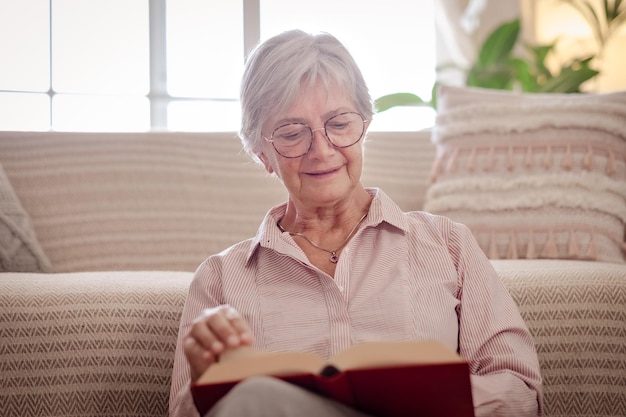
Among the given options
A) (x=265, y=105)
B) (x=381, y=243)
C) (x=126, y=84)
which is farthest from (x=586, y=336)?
(x=126, y=84)

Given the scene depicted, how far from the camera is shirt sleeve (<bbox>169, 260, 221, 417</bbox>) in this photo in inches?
44.4

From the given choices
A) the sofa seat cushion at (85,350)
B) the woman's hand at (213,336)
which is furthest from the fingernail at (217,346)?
the sofa seat cushion at (85,350)

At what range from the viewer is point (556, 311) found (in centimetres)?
138

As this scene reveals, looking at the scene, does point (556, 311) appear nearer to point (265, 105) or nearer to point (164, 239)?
point (265, 105)

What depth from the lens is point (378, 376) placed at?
0.76m

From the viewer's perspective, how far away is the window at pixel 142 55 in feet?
12.6

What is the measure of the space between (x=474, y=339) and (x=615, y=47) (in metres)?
2.68

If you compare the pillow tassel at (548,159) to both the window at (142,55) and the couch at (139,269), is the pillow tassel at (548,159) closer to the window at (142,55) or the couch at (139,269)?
the couch at (139,269)

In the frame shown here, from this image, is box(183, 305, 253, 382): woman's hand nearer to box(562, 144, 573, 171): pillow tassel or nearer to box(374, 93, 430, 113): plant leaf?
box(562, 144, 573, 171): pillow tassel

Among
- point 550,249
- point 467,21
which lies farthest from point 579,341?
point 467,21

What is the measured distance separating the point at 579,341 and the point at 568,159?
62 cm

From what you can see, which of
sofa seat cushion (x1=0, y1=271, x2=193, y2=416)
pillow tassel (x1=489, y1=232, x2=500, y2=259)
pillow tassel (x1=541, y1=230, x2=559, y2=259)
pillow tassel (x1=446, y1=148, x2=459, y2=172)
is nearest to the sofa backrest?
pillow tassel (x1=446, y1=148, x2=459, y2=172)

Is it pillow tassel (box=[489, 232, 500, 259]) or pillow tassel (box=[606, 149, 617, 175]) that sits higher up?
pillow tassel (box=[606, 149, 617, 175])

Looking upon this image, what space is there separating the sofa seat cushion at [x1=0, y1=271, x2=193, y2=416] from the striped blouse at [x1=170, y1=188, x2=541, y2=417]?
0.15m
